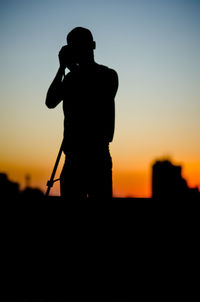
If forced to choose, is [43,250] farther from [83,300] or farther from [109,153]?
[109,153]

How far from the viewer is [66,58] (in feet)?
13.2

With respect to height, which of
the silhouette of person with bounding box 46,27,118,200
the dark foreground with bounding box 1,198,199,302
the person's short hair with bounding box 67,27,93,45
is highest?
the person's short hair with bounding box 67,27,93,45

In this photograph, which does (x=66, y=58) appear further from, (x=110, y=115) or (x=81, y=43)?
(x=110, y=115)

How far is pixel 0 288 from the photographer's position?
348 centimetres

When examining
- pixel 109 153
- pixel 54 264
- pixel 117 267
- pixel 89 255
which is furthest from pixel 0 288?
pixel 109 153

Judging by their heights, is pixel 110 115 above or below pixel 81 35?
below

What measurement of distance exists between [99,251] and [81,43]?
2297 mm

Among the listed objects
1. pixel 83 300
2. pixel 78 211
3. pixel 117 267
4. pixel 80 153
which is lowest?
pixel 83 300

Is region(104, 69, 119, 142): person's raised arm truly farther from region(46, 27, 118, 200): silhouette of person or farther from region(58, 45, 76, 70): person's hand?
region(58, 45, 76, 70): person's hand

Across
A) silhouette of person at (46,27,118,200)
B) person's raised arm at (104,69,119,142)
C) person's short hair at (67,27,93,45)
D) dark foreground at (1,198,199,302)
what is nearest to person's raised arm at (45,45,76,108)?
silhouette of person at (46,27,118,200)

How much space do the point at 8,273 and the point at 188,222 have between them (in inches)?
91.4

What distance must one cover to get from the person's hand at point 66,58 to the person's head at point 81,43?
0.06m

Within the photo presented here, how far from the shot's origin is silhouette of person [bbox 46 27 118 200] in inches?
150

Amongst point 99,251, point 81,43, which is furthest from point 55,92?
point 99,251
